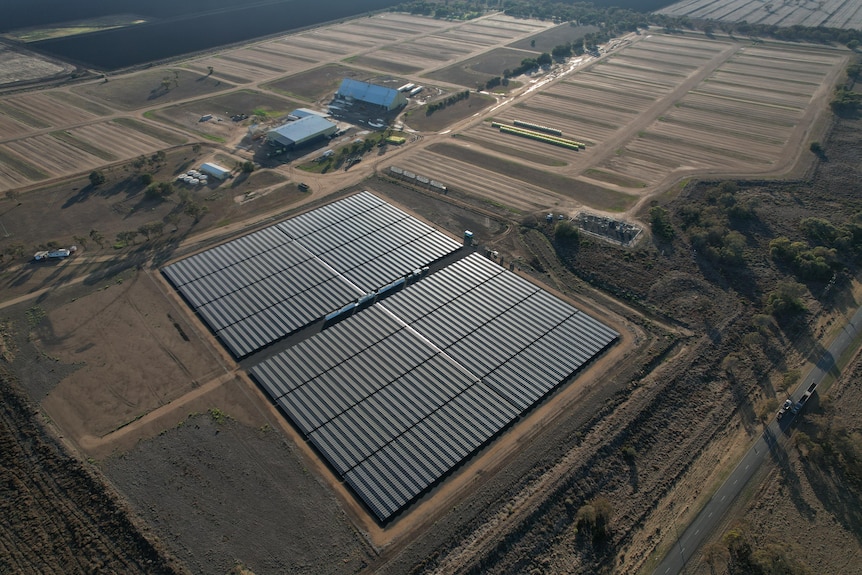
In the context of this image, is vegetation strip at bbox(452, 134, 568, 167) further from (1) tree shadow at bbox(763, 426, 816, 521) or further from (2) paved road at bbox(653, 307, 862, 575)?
(1) tree shadow at bbox(763, 426, 816, 521)

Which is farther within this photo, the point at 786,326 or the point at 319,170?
the point at 319,170

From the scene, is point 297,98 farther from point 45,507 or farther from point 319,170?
point 45,507

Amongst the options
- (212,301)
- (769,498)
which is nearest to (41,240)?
(212,301)

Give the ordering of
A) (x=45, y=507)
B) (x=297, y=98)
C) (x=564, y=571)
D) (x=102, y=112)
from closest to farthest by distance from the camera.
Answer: (x=564, y=571) < (x=45, y=507) < (x=102, y=112) < (x=297, y=98)

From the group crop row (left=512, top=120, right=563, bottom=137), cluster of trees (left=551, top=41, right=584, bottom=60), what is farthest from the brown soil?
cluster of trees (left=551, top=41, right=584, bottom=60)

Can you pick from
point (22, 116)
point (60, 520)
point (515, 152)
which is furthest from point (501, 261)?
point (22, 116)

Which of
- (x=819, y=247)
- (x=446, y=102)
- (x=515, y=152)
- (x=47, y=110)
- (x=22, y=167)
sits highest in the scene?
(x=446, y=102)

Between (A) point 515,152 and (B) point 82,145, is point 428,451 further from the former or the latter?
(B) point 82,145
